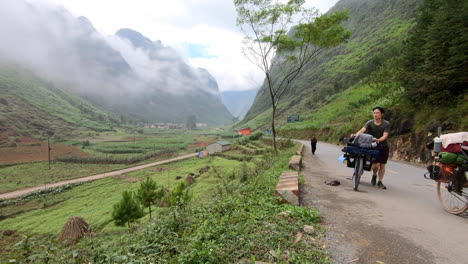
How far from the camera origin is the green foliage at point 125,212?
80.0ft

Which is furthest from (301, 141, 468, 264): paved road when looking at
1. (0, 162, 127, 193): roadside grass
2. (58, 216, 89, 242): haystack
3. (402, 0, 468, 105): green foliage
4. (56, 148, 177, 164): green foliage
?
(56, 148, 177, 164): green foliage

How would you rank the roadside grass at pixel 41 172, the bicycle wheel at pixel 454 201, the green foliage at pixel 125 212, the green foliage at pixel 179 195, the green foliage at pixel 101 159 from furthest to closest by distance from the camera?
1. the green foliage at pixel 101 159
2. the roadside grass at pixel 41 172
3. the green foliage at pixel 125 212
4. the green foliage at pixel 179 195
5. the bicycle wheel at pixel 454 201

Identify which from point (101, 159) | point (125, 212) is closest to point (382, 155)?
point (125, 212)

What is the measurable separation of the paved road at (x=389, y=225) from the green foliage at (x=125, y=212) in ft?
77.3

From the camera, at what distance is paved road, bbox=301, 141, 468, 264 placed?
10.0 ft

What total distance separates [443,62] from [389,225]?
12.2 meters

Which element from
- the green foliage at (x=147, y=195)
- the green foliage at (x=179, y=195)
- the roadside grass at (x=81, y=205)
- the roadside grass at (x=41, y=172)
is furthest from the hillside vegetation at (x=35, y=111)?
the green foliage at (x=179, y=195)

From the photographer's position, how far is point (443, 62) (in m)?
11.7

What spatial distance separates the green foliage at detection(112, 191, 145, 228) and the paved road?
928 inches

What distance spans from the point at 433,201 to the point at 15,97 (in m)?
196

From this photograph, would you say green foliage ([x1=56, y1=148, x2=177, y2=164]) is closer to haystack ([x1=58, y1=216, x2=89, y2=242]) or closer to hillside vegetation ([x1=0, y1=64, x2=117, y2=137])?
hillside vegetation ([x1=0, y1=64, x2=117, y2=137])

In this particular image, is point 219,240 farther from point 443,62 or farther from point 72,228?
point 72,228

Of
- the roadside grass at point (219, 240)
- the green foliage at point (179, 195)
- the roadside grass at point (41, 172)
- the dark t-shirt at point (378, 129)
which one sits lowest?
the roadside grass at point (41, 172)

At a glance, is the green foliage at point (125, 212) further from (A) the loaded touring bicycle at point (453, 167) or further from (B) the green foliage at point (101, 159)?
(B) the green foliage at point (101, 159)
